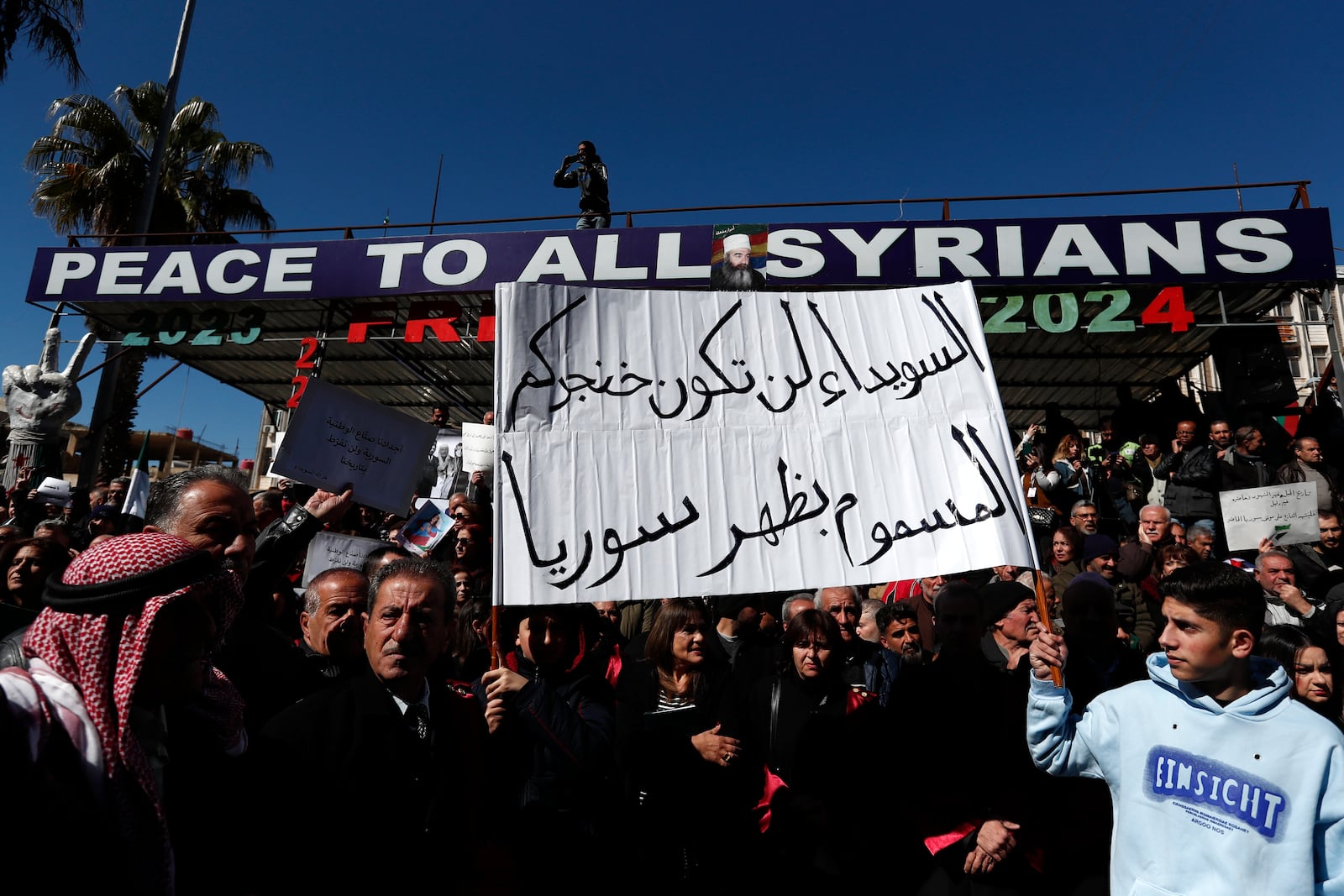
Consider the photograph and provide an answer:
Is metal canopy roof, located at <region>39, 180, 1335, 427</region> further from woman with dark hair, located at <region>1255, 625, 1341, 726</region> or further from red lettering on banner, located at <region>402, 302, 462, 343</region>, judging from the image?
woman with dark hair, located at <region>1255, 625, 1341, 726</region>

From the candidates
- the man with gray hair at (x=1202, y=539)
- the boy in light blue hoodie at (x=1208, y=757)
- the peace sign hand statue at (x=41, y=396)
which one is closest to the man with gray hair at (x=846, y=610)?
the boy in light blue hoodie at (x=1208, y=757)

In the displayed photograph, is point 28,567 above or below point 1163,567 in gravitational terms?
below

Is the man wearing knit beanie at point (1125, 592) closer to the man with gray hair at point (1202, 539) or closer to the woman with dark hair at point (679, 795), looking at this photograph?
the man with gray hair at point (1202, 539)

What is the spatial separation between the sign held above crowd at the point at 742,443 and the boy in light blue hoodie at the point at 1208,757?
0.55 meters

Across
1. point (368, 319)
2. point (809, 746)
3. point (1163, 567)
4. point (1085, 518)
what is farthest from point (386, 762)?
point (368, 319)

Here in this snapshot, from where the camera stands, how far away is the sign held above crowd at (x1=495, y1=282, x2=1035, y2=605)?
8.86 ft

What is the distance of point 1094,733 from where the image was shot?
2330 millimetres

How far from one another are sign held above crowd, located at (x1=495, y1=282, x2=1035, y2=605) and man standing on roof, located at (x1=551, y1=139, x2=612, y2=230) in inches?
303

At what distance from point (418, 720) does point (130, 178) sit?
18977mm

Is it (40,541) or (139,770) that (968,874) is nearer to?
(139,770)

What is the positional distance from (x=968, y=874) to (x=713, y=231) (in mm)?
8064

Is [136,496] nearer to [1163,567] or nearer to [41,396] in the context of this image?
[41,396]

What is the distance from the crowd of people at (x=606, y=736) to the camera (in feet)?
4.39

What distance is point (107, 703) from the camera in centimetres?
127
